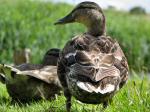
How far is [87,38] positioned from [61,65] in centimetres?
46

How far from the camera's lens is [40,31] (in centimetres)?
2559

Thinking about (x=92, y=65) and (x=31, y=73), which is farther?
(x=31, y=73)

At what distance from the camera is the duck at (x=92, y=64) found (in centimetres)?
562

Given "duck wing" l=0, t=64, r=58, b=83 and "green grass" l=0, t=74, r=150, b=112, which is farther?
"duck wing" l=0, t=64, r=58, b=83

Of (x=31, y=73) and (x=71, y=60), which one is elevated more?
(x=71, y=60)

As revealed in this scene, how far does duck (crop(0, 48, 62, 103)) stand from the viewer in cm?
809

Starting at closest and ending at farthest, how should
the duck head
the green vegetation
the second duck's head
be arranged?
the duck head < the second duck's head < the green vegetation

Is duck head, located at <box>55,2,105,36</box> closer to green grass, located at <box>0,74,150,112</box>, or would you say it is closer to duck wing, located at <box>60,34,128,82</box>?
duck wing, located at <box>60,34,128,82</box>

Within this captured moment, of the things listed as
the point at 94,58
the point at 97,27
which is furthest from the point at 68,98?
the point at 97,27

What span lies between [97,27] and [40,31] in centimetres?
1898

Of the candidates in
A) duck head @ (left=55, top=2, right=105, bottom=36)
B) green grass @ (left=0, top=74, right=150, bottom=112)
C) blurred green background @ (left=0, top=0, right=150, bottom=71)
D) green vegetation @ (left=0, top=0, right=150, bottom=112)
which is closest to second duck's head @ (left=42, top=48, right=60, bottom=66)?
green grass @ (left=0, top=74, right=150, bottom=112)

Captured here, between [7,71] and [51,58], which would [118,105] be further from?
[51,58]

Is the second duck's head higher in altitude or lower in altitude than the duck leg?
lower

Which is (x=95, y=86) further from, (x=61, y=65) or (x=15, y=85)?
(x=15, y=85)
